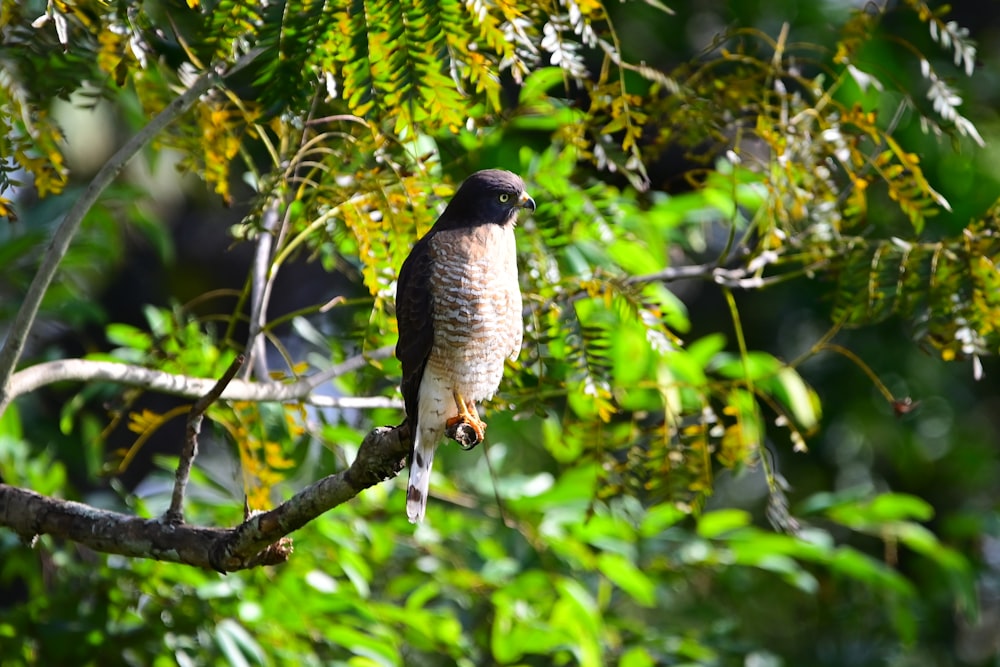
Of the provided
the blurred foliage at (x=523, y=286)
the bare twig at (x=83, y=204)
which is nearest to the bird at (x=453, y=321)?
the blurred foliage at (x=523, y=286)

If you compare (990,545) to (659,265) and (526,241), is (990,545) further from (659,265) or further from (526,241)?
(526,241)

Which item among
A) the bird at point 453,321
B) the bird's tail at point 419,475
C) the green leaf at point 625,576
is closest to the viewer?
the bird's tail at point 419,475

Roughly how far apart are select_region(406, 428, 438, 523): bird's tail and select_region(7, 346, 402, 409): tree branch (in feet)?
1.08

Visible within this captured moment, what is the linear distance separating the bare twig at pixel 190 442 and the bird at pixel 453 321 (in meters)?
0.59

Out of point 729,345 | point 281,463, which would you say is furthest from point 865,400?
point 281,463

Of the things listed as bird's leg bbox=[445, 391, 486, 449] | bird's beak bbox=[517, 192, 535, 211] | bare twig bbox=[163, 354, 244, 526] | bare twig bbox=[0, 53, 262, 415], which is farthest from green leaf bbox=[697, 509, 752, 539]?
bare twig bbox=[0, 53, 262, 415]

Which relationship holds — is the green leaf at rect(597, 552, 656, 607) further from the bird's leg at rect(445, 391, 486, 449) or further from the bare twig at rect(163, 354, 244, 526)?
the bare twig at rect(163, 354, 244, 526)

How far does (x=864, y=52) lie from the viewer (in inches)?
202

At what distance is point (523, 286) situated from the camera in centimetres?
393

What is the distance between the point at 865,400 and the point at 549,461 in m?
2.06

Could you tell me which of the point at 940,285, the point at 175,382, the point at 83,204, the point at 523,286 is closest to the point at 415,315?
the point at 523,286

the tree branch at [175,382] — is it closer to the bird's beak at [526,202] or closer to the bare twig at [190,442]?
the bare twig at [190,442]

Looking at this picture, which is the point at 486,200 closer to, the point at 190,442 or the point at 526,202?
the point at 526,202

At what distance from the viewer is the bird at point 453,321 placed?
3.42 m
